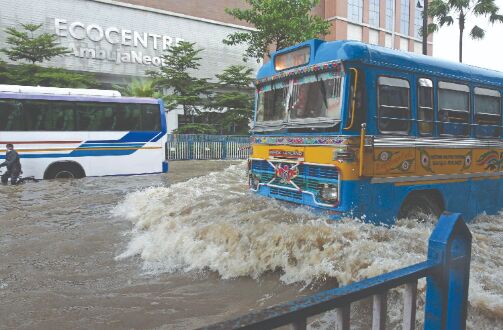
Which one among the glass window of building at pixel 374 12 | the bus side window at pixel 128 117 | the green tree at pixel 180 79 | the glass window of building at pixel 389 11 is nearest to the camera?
the bus side window at pixel 128 117

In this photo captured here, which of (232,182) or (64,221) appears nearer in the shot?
(64,221)

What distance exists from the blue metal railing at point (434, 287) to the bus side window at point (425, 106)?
4.51 m

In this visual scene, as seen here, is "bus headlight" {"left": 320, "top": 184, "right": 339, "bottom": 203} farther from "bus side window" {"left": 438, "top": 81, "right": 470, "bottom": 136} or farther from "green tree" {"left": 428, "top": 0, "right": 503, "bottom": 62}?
"green tree" {"left": 428, "top": 0, "right": 503, "bottom": 62}

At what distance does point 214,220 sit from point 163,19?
2826cm

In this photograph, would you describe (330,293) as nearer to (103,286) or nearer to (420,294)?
(420,294)

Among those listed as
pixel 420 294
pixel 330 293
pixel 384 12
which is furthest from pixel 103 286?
pixel 384 12

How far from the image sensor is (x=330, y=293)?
5.93ft

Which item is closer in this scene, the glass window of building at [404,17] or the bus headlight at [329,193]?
the bus headlight at [329,193]

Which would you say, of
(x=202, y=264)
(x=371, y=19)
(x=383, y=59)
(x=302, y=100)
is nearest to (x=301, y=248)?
(x=202, y=264)

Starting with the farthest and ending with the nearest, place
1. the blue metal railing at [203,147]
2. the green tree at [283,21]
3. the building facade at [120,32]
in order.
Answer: the building facade at [120,32] → the blue metal railing at [203,147] → the green tree at [283,21]

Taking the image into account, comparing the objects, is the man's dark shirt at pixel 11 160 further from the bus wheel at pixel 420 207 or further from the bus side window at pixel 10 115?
the bus wheel at pixel 420 207

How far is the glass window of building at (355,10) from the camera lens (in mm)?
45053


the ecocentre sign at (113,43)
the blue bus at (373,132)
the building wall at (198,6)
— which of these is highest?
the building wall at (198,6)

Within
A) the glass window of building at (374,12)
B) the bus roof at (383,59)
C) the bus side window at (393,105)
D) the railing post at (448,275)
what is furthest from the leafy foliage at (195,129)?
the railing post at (448,275)
